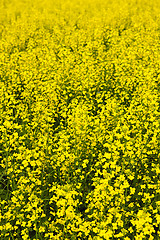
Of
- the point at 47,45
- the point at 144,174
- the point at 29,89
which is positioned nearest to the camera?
the point at 144,174

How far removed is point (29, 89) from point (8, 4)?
13.1 metres

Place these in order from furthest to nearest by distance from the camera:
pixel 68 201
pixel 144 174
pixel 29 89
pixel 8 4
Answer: pixel 8 4
pixel 29 89
pixel 144 174
pixel 68 201

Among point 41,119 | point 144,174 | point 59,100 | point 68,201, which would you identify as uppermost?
point 59,100

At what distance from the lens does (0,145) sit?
558 cm

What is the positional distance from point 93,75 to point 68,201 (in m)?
4.91

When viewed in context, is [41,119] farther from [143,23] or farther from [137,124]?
[143,23]

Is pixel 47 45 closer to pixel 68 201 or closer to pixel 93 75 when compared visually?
pixel 93 75

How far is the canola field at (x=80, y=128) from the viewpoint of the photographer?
3670mm

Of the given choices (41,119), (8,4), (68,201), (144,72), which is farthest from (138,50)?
(8,4)

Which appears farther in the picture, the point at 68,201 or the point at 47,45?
the point at 47,45

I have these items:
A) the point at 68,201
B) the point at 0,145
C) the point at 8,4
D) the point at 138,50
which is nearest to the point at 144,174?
the point at 68,201

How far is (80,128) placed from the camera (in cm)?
511

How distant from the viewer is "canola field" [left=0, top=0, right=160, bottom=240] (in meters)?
3.67

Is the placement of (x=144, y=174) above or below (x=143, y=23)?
below
